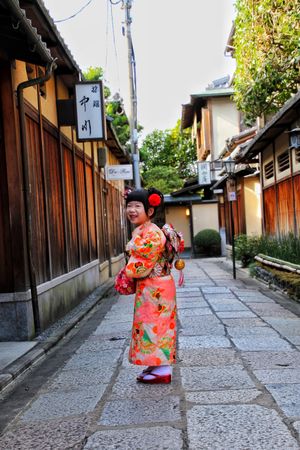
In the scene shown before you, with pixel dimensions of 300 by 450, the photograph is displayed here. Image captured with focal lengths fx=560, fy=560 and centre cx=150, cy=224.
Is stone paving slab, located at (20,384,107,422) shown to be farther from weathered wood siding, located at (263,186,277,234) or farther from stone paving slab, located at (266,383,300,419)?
weathered wood siding, located at (263,186,277,234)

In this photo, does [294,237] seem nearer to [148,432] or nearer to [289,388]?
[289,388]

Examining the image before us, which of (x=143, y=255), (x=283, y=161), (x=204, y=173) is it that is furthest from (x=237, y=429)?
(x=204, y=173)

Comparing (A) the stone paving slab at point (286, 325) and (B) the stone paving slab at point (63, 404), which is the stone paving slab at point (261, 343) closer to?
(A) the stone paving slab at point (286, 325)

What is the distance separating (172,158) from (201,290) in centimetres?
3757

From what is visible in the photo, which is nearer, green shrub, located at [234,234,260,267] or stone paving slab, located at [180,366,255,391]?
stone paving slab, located at [180,366,255,391]

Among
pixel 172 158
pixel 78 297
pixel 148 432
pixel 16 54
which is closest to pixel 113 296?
pixel 78 297

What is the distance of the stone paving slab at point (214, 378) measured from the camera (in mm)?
4750

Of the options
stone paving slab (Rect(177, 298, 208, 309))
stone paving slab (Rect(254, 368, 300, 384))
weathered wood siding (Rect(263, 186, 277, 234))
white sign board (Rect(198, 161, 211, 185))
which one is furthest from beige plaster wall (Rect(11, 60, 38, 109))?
white sign board (Rect(198, 161, 211, 185))

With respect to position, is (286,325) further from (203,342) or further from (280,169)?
(280,169)

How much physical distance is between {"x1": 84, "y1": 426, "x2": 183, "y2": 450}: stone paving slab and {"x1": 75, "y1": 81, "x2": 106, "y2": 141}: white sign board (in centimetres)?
756

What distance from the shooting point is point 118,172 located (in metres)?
16.2

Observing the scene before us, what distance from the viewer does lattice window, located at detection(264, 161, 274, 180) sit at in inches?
633

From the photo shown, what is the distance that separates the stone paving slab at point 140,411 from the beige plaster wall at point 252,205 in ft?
56.6

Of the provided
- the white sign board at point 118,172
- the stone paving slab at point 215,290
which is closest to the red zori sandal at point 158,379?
the stone paving slab at point 215,290
